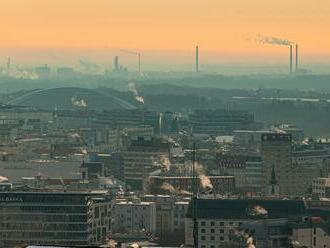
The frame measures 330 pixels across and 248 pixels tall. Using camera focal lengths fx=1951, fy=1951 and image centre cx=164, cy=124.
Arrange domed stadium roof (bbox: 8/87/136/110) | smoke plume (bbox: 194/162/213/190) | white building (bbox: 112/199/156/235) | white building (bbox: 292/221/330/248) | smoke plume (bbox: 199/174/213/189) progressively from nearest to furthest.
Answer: white building (bbox: 292/221/330/248), white building (bbox: 112/199/156/235), smoke plume (bbox: 199/174/213/189), smoke plume (bbox: 194/162/213/190), domed stadium roof (bbox: 8/87/136/110)

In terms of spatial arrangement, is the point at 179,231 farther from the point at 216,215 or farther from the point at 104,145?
the point at 104,145

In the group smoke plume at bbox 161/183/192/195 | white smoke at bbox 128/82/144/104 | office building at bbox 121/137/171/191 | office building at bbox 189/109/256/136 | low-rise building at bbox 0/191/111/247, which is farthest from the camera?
white smoke at bbox 128/82/144/104

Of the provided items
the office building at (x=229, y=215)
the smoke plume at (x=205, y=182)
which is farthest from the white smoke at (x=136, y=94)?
the office building at (x=229, y=215)

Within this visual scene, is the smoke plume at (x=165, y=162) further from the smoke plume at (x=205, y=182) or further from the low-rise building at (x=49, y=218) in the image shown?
the low-rise building at (x=49, y=218)

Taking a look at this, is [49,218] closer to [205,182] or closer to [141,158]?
[205,182]

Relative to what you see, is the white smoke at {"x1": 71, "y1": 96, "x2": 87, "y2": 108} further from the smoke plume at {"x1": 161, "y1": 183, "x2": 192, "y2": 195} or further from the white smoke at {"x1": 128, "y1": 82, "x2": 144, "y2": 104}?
the smoke plume at {"x1": 161, "y1": 183, "x2": 192, "y2": 195}

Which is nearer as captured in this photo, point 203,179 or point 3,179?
point 203,179

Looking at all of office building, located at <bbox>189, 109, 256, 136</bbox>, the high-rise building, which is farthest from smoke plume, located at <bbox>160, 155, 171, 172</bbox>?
office building, located at <bbox>189, 109, 256, 136</bbox>

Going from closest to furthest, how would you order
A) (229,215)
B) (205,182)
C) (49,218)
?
(229,215)
(49,218)
(205,182)

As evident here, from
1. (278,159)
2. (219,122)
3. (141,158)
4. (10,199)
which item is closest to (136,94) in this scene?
(219,122)
